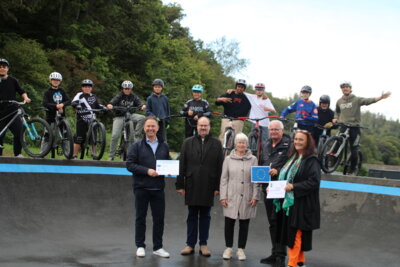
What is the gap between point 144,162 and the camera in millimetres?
6355

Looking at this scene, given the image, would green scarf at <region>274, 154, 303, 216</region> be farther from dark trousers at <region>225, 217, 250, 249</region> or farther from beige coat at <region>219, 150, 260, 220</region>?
dark trousers at <region>225, 217, 250, 249</region>

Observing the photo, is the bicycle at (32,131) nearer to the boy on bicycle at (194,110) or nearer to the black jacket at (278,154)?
the boy on bicycle at (194,110)

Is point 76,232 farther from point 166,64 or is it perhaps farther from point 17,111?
point 166,64

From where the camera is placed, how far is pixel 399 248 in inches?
281

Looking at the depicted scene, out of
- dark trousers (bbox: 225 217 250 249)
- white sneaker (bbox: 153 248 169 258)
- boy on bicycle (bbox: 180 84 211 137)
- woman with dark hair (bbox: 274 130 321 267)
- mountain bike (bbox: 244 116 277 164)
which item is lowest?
white sneaker (bbox: 153 248 169 258)

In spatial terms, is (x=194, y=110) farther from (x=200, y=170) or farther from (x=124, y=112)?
(x=200, y=170)

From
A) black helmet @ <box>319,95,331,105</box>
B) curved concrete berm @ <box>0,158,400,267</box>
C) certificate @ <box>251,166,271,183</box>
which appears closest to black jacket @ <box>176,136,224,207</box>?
certificate @ <box>251,166,271,183</box>

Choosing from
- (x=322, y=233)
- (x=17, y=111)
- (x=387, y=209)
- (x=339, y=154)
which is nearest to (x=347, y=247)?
(x=322, y=233)

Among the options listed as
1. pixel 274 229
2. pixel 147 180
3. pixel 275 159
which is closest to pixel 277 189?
pixel 275 159

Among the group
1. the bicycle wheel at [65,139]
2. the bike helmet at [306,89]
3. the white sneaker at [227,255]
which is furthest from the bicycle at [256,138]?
the white sneaker at [227,255]

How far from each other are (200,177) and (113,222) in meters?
2.38

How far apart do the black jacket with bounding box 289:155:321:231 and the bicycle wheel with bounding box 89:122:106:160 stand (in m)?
5.15

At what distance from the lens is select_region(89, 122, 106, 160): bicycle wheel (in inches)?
387

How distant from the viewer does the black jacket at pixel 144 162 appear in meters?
6.30
